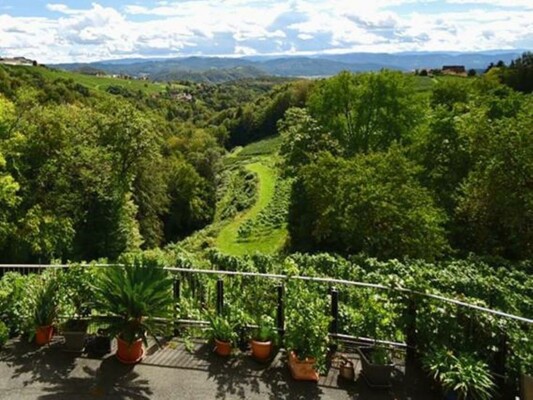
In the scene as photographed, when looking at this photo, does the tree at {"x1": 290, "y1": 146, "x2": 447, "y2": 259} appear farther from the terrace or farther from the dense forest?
the terrace

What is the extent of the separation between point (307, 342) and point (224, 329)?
1.32m

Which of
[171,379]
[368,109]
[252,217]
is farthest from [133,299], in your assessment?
[252,217]

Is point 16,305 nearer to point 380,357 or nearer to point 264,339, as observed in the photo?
point 264,339

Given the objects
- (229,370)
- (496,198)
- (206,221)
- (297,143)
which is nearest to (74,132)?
(297,143)

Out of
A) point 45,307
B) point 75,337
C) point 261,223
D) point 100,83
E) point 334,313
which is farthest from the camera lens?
point 100,83

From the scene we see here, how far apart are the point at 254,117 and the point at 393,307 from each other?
9545cm

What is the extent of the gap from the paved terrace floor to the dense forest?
1294 cm

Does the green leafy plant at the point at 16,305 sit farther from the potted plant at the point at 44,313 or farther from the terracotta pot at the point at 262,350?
the terracotta pot at the point at 262,350

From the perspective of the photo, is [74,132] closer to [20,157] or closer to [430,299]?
[20,157]

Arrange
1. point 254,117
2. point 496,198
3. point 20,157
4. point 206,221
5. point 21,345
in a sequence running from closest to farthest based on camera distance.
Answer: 1. point 21,345
2. point 496,198
3. point 20,157
4. point 206,221
5. point 254,117

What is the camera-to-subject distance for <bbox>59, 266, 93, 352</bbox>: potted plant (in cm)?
712

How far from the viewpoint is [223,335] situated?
23.0 ft

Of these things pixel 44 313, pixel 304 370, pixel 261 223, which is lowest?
pixel 261 223

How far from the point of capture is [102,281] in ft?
21.9
